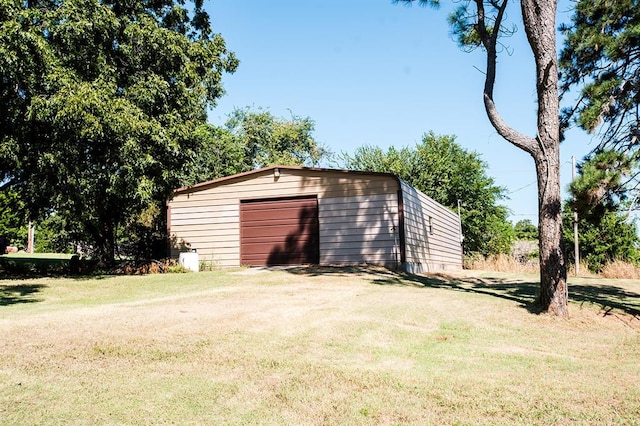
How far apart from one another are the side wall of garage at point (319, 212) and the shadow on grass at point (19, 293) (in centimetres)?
598

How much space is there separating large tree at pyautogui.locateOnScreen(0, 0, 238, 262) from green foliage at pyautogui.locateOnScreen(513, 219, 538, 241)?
31375mm

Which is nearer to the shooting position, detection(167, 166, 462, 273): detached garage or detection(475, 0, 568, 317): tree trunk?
detection(475, 0, 568, 317): tree trunk

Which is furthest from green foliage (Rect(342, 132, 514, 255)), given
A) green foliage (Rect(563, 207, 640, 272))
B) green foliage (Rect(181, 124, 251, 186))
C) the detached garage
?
the detached garage

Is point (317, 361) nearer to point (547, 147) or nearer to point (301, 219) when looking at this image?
point (547, 147)

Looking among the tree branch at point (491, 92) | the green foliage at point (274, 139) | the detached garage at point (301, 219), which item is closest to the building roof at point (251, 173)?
the detached garage at point (301, 219)

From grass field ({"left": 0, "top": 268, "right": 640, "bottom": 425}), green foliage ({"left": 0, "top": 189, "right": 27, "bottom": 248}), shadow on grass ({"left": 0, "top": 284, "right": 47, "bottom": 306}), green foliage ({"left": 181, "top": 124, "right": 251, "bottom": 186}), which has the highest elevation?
green foliage ({"left": 181, "top": 124, "right": 251, "bottom": 186})

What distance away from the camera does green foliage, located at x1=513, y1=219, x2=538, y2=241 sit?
1661 inches

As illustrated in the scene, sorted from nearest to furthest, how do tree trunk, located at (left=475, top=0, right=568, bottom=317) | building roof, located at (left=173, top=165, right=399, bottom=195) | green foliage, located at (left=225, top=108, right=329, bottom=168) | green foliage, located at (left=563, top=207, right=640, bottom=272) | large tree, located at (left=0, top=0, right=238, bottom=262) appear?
tree trunk, located at (left=475, top=0, right=568, bottom=317) < large tree, located at (left=0, top=0, right=238, bottom=262) < building roof, located at (left=173, top=165, right=399, bottom=195) < green foliage, located at (left=563, top=207, right=640, bottom=272) < green foliage, located at (left=225, top=108, right=329, bottom=168)

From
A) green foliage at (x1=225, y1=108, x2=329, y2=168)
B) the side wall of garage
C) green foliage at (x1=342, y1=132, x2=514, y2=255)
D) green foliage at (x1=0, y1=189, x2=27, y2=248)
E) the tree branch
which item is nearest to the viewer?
the tree branch

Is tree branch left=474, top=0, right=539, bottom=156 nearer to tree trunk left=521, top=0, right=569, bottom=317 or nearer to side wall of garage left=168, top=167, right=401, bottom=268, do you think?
tree trunk left=521, top=0, right=569, bottom=317

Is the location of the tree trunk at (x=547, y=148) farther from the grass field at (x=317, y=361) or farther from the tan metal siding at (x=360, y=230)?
the tan metal siding at (x=360, y=230)

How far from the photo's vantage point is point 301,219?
15648 mm

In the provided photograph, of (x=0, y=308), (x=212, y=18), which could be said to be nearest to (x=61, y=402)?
(x=0, y=308)

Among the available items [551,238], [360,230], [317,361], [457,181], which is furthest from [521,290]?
[457,181]
